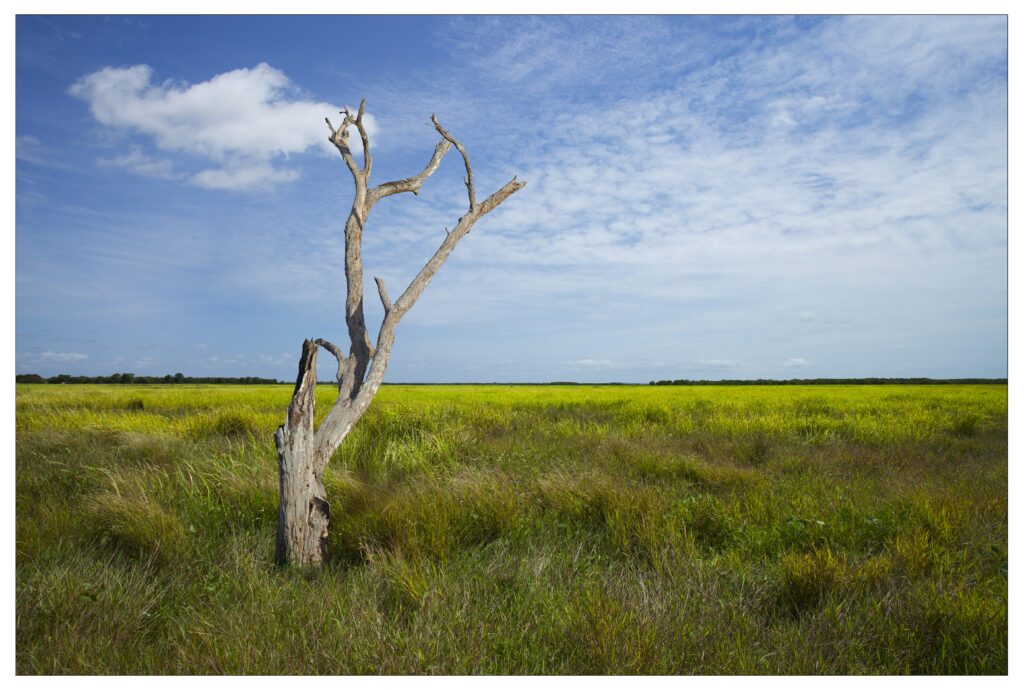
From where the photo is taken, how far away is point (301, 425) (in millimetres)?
4219

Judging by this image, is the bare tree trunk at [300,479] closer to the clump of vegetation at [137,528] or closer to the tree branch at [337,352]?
the tree branch at [337,352]

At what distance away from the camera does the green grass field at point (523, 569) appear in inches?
118

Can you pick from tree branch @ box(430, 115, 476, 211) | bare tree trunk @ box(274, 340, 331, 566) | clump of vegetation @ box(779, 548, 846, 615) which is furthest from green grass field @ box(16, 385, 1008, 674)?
tree branch @ box(430, 115, 476, 211)

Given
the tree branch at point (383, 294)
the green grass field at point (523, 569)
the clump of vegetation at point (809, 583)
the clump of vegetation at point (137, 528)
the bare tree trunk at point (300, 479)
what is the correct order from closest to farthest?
the green grass field at point (523, 569)
the clump of vegetation at point (809, 583)
the bare tree trunk at point (300, 479)
the clump of vegetation at point (137, 528)
the tree branch at point (383, 294)

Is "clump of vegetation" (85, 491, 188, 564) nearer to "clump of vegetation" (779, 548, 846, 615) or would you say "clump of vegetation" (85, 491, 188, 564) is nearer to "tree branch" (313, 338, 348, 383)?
"tree branch" (313, 338, 348, 383)

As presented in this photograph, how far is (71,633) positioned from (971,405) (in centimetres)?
2108

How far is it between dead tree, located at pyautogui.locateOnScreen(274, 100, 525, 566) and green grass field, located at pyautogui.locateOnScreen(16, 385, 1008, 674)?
0.36 metres

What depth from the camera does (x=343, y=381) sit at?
4.55 m

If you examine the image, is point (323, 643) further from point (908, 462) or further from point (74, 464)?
point (908, 462)

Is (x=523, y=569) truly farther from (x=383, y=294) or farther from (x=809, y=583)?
(x=383, y=294)

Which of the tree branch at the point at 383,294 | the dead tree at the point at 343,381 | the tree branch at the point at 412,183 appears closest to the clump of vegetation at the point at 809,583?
the dead tree at the point at 343,381

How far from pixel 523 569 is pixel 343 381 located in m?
2.02

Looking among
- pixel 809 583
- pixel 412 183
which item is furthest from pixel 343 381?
pixel 809 583

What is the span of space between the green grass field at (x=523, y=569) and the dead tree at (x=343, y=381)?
357 millimetres
